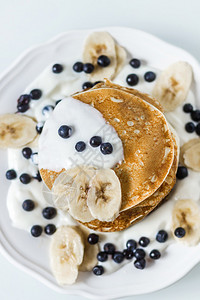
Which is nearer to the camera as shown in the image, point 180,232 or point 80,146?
point 80,146

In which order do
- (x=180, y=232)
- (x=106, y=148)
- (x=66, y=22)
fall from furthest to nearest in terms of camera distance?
(x=66, y=22) < (x=180, y=232) < (x=106, y=148)

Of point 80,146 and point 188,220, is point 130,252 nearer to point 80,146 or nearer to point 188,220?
point 188,220

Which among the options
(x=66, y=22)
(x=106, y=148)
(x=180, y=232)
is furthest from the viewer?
(x=66, y=22)

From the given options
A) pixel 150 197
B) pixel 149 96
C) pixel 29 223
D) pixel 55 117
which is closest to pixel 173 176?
pixel 150 197

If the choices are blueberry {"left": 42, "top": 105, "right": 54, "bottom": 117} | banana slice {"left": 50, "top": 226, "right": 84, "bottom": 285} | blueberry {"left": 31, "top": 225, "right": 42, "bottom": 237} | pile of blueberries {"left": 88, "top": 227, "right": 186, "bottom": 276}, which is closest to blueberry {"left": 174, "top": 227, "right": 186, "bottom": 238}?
pile of blueberries {"left": 88, "top": 227, "right": 186, "bottom": 276}

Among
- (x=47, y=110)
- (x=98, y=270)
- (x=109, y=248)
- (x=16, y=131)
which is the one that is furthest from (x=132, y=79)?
(x=98, y=270)

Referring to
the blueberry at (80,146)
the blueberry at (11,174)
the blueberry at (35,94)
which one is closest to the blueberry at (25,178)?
the blueberry at (11,174)

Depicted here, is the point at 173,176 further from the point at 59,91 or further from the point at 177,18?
the point at 177,18
